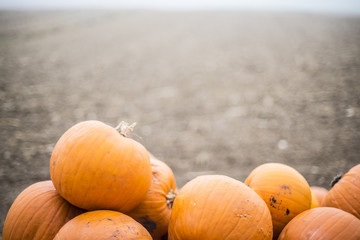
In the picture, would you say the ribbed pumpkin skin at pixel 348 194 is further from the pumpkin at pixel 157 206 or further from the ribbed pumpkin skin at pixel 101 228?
the ribbed pumpkin skin at pixel 101 228

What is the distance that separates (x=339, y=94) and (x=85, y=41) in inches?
431

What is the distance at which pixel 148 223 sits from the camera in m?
1.60

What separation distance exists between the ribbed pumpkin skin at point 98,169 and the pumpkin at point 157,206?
6.6 inches

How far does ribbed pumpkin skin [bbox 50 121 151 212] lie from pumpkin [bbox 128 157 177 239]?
17 centimetres

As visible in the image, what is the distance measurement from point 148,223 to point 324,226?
1.05 m

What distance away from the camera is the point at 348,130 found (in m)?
4.83

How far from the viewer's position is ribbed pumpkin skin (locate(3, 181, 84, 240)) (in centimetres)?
135

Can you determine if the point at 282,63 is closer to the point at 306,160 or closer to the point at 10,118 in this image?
the point at 306,160

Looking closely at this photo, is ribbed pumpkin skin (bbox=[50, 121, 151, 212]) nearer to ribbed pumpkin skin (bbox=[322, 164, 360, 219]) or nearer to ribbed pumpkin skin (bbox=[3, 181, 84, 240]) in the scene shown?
ribbed pumpkin skin (bbox=[3, 181, 84, 240])

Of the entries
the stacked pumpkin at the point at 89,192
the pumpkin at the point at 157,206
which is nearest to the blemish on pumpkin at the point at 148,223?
the pumpkin at the point at 157,206

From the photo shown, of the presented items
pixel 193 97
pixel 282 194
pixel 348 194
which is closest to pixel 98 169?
pixel 282 194

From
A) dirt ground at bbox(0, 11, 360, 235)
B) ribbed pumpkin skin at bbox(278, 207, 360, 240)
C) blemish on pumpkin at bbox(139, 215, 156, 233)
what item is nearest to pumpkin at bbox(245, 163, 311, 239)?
ribbed pumpkin skin at bbox(278, 207, 360, 240)

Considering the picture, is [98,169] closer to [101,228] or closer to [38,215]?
[101,228]

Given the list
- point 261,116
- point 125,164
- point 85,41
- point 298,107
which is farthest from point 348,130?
point 85,41
